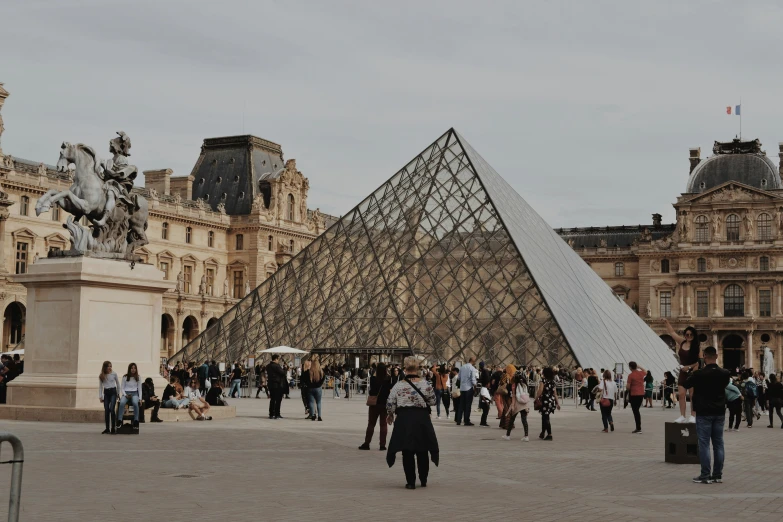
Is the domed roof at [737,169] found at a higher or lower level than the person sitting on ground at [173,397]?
higher

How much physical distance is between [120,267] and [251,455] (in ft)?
17.0

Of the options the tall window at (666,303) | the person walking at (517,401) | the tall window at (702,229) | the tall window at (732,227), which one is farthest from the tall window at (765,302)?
the person walking at (517,401)

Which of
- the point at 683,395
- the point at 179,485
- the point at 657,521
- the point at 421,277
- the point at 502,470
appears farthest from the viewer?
the point at 421,277

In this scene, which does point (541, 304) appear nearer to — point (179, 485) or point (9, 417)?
point (9, 417)

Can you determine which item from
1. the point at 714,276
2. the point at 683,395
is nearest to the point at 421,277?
the point at 683,395

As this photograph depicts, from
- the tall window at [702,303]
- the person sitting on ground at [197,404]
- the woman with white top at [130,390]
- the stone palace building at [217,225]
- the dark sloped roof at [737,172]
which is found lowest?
the person sitting on ground at [197,404]

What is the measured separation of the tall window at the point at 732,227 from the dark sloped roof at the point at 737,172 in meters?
2.64

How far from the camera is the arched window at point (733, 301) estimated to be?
7812cm

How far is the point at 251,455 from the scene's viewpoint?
11844 millimetres

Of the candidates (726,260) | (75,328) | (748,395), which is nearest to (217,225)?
(726,260)

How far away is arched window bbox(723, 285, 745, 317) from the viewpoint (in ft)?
256

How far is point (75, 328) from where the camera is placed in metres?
15.3

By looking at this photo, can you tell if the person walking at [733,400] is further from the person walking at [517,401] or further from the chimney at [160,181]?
the chimney at [160,181]

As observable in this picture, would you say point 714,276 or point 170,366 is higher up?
point 714,276
